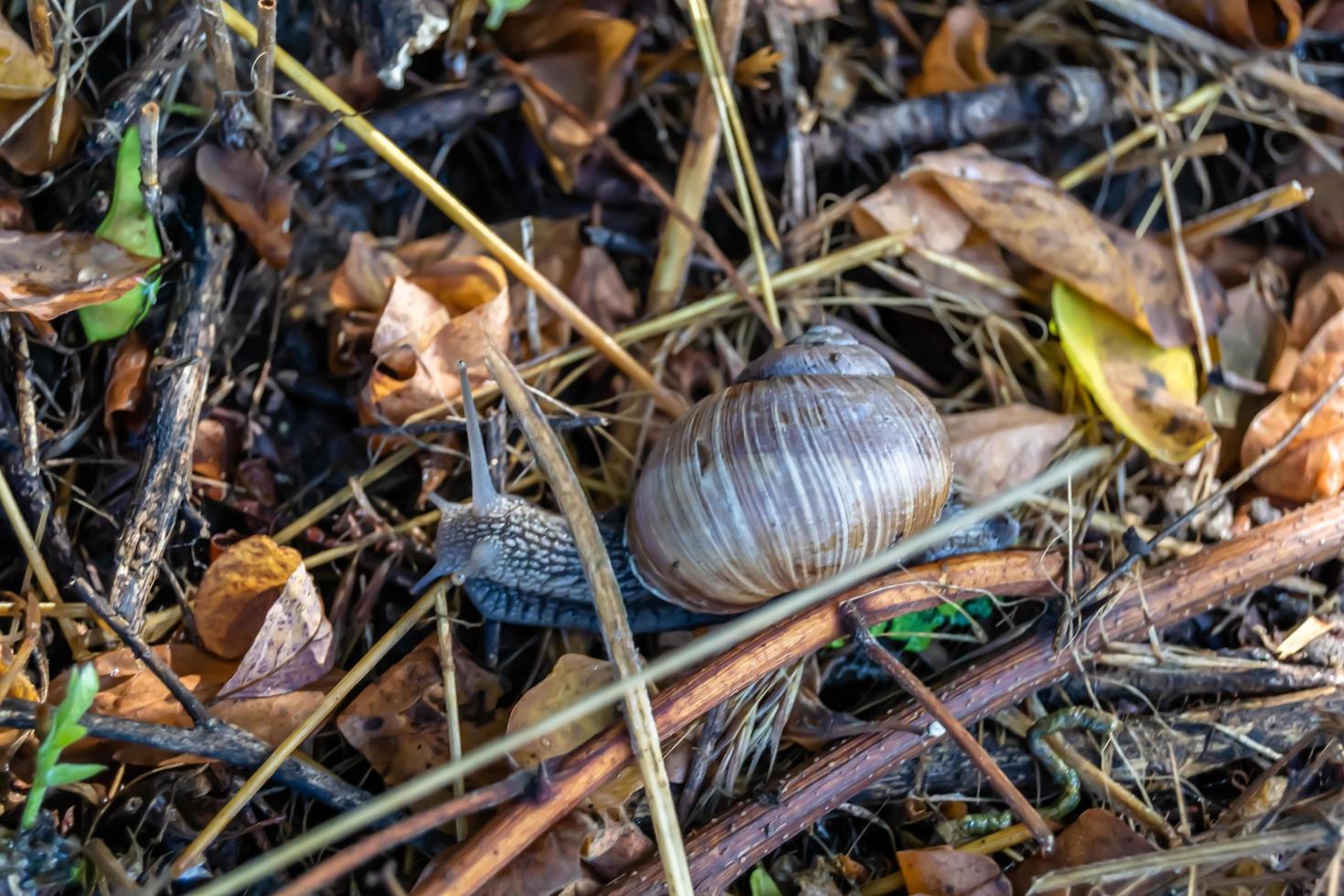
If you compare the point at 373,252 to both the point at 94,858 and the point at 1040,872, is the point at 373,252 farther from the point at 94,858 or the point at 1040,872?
the point at 1040,872

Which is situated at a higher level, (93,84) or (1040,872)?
(93,84)

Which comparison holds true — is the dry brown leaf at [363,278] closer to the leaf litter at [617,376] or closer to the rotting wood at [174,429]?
the leaf litter at [617,376]

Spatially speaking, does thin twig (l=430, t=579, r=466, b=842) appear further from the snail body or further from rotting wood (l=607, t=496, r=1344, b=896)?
rotting wood (l=607, t=496, r=1344, b=896)

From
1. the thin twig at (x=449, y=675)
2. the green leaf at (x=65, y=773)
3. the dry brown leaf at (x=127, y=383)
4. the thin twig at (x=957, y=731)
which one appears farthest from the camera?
the dry brown leaf at (x=127, y=383)

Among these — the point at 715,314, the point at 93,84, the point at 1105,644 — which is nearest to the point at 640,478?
the point at 715,314

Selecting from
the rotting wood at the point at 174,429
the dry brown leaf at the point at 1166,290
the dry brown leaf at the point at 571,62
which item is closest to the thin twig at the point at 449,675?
the rotting wood at the point at 174,429

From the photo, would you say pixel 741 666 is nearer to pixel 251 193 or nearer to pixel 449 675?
pixel 449 675
